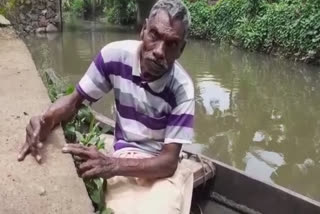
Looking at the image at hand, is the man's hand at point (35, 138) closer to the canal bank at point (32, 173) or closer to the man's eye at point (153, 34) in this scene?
the canal bank at point (32, 173)

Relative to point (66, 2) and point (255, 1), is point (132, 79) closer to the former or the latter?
point (255, 1)

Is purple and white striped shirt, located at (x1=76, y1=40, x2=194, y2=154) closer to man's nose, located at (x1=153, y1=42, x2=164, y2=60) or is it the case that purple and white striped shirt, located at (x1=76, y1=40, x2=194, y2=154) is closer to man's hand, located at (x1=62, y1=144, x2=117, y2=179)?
man's nose, located at (x1=153, y1=42, x2=164, y2=60)

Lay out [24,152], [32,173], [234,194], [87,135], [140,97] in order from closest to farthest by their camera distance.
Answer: [32,173], [24,152], [140,97], [87,135], [234,194]

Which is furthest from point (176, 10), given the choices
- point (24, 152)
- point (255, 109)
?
point (255, 109)

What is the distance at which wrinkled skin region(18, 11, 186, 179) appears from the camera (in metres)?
1.52

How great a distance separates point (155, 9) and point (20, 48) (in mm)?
2252

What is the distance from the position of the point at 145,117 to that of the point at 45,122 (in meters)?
0.40

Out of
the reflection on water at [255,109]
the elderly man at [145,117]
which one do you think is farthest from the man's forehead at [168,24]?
the reflection on water at [255,109]

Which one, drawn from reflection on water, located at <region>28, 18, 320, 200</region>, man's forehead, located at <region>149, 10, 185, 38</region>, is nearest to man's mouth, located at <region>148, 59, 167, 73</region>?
man's forehead, located at <region>149, 10, 185, 38</region>

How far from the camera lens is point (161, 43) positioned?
1.57 m

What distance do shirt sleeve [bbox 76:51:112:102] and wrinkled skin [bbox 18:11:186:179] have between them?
178 mm

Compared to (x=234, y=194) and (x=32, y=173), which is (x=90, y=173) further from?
(x=234, y=194)

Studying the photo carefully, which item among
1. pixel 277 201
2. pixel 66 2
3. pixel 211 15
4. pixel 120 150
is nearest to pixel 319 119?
pixel 277 201

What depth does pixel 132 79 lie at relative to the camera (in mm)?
1715
